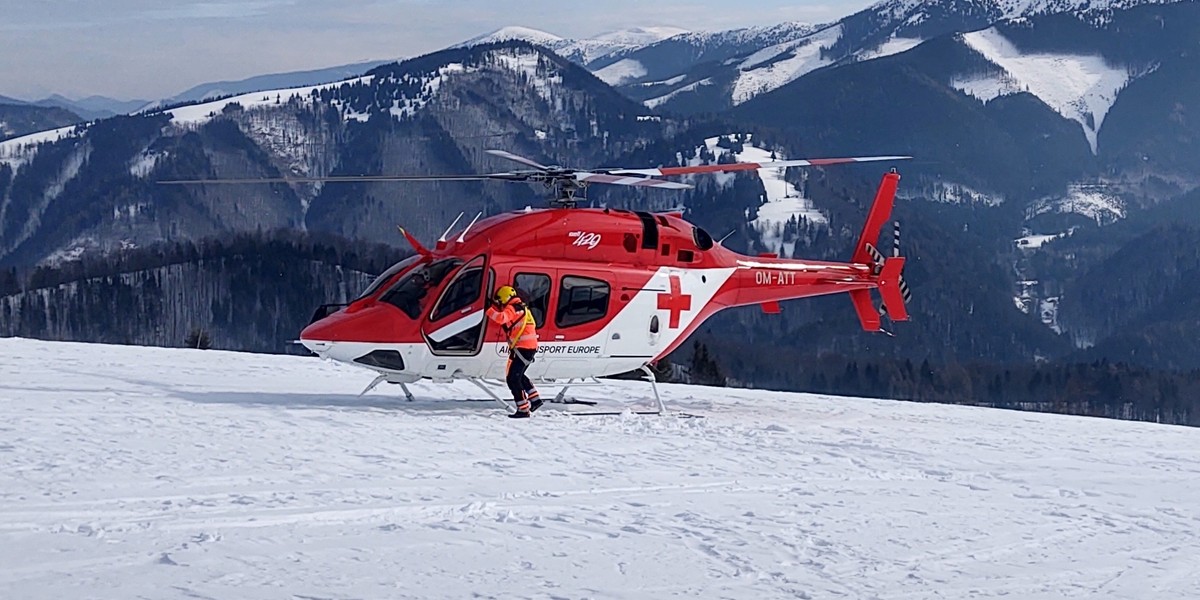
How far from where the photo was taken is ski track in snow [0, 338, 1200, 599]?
7555 mm

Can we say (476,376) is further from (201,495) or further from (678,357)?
(678,357)

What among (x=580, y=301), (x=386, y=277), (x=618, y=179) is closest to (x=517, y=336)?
(x=580, y=301)

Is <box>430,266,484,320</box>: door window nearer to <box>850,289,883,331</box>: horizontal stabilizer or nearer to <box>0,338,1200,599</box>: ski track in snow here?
<box>0,338,1200,599</box>: ski track in snow

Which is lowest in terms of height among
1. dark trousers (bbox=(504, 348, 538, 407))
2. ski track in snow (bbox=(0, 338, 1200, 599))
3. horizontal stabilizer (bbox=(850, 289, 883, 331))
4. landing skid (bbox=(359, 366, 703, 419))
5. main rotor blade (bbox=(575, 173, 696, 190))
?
ski track in snow (bbox=(0, 338, 1200, 599))

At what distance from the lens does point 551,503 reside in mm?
9672

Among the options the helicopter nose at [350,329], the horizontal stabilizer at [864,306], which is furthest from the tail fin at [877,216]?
the helicopter nose at [350,329]

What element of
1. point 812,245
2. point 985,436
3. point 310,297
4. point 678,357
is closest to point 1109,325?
point 812,245

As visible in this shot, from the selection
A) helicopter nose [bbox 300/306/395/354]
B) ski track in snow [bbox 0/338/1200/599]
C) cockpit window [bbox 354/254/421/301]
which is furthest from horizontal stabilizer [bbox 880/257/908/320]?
helicopter nose [bbox 300/306/395/354]

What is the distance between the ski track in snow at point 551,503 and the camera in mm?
7555

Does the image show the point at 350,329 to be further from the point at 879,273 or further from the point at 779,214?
the point at 779,214

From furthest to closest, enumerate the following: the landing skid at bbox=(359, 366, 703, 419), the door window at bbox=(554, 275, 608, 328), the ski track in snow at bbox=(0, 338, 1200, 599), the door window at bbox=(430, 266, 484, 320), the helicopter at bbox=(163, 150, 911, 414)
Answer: the door window at bbox=(554, 275, 608, 328) < the landing skid at bbox=(359, 366, 703, 419) < the door window at bbox=(430, 266, 484, 320) < the helicopter at bbox=(163, 150, 911, 414) < the ski track in snow at bbox=(0, 338, 1200, 599)

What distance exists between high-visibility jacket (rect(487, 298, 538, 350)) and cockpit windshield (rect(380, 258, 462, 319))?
74 cm

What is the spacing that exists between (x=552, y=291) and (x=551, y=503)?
579 cm

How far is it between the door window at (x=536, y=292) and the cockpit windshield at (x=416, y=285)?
844 mm
